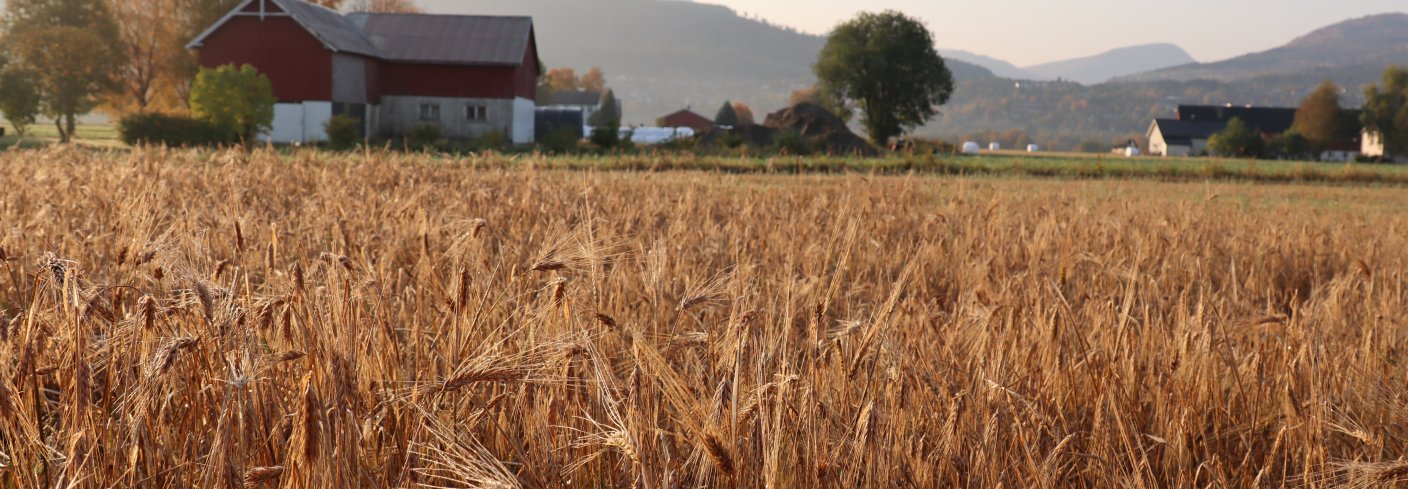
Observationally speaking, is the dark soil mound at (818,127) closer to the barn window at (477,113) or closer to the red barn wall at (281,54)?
the barn window at (477,113)

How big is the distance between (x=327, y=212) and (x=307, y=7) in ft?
123

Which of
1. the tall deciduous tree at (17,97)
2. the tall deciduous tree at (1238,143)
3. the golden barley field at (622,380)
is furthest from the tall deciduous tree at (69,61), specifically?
the tall deciduous tree at (1238,143)

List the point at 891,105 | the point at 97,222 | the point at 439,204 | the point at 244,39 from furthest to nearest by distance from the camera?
the point at 891,105 < the point at 244,39 < the point at 439,204 < the point at 97,222

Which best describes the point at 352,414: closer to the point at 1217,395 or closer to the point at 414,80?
the point at 1217,395

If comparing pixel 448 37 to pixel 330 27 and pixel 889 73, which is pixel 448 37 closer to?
pixel 330 27

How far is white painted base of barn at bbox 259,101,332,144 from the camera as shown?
38.0m

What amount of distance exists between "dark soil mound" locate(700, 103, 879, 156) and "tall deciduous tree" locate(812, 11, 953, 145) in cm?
2237

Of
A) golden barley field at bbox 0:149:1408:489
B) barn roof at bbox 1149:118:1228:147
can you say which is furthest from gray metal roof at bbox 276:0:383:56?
barn roof at bbox 1149:118:1228:147

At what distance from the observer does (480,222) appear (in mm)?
3168

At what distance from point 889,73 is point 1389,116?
50.8m

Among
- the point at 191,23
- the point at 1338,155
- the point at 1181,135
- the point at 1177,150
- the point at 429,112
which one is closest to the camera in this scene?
the point at 429,112

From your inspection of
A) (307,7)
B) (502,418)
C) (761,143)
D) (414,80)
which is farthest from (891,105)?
(502,418)

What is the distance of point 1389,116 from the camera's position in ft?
289

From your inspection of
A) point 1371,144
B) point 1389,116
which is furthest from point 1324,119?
point 1371,144
